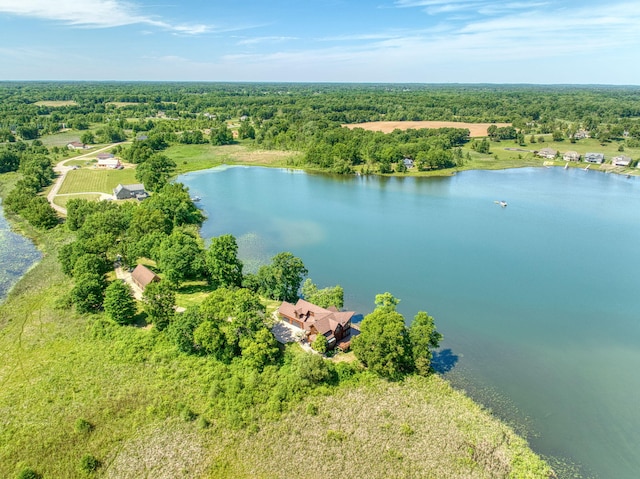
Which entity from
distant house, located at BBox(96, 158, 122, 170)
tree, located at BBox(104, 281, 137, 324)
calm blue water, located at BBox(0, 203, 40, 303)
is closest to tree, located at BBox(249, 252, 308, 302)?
tree, located at BBox(104, 281, 137, 324)

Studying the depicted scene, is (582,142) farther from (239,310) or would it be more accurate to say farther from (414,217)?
(239,310)

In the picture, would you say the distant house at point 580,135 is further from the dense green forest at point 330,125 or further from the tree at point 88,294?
the tree at point 88,294

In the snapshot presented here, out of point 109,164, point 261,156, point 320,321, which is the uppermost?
point 109,164

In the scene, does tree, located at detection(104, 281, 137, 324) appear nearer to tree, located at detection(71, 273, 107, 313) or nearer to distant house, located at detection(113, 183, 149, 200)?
tree, located at detection(71, 273, 107, 313)

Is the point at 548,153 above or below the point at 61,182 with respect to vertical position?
above

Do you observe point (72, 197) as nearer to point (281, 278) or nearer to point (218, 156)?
point (218, 156)

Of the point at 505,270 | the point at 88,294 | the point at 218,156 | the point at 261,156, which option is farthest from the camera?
the point at 261,156

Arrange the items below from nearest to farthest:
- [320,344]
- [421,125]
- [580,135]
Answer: [320,344] → [580,135] → [421,125]

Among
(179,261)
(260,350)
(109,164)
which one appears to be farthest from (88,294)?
(109,164)

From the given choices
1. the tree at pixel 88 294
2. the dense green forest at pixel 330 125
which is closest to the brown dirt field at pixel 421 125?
the dense green forest at pixel 330 125
